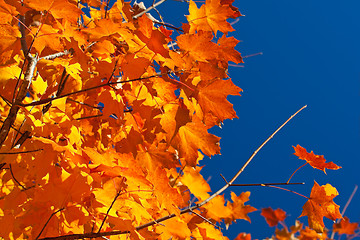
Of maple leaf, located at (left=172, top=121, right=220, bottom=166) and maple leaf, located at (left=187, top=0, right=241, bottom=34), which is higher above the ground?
maple leaf, located at (left=187, top=0, right=241, bottom=34)

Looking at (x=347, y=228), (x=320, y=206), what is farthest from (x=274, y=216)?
(x=320, y=206)

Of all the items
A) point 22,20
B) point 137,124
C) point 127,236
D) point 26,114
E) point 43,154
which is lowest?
point 127,236

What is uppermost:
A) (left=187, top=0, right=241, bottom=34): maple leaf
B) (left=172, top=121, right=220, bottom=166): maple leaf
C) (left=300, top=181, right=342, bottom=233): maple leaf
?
(left=187, top=0, right=241, bottom=34): maple leaf

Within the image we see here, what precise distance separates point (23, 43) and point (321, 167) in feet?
5.99

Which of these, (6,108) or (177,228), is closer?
(177,228)

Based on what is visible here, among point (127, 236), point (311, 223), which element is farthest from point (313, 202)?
point (127, 236)

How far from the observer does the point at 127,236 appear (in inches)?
59.7

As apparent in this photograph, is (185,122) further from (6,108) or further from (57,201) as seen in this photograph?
(6,108)

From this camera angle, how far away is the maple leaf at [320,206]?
1780 millimetres

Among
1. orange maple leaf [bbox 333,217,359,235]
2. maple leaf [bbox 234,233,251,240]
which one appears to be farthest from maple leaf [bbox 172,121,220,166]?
maple leaf [bbox 234,233,251,240]

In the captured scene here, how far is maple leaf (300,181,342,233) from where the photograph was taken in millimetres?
1780

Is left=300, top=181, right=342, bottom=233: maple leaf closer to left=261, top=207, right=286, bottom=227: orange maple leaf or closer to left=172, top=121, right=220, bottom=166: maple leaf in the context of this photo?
left=172, top=121, right=220, bottom=166: maple leaf

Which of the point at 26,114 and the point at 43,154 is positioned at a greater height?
the point at 26,114

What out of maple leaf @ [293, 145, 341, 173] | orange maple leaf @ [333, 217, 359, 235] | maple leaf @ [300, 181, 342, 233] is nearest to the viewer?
maple leaf @ [300, 181, 342, 233]
